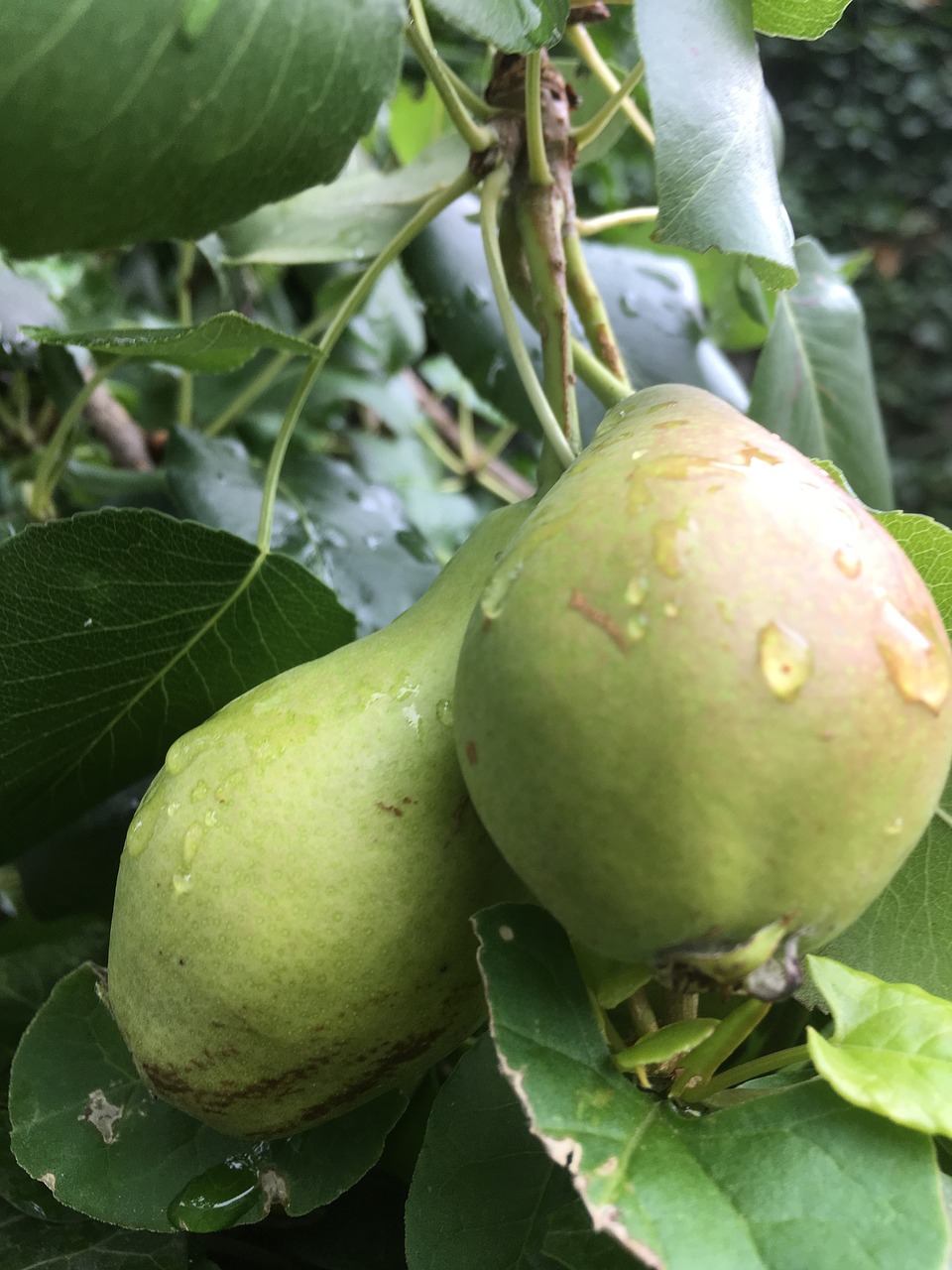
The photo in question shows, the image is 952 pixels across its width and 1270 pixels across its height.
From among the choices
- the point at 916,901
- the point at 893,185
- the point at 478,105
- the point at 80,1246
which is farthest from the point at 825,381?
the point at 893,185

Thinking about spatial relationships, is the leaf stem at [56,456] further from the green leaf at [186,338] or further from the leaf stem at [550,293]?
the leaf stem at [550,293]

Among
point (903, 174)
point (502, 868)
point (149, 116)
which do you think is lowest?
point (903, 174)

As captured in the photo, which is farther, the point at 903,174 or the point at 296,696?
the point at 903,174

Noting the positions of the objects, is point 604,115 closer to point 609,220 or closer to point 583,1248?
point 609,220

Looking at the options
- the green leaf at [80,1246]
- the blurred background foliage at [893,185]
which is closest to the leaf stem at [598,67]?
the green leaf at [80,1246]

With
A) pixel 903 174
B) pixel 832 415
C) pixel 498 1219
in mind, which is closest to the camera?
pixel 498 1219

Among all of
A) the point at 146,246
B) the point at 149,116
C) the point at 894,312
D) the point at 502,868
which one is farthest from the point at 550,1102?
the point at 894,312

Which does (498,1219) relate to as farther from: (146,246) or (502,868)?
(146,246)

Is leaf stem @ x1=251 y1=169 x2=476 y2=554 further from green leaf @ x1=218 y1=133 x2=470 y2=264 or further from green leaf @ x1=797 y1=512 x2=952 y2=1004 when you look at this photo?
green leaf @ x1=797 y1=512 x2=952 y2=1004
